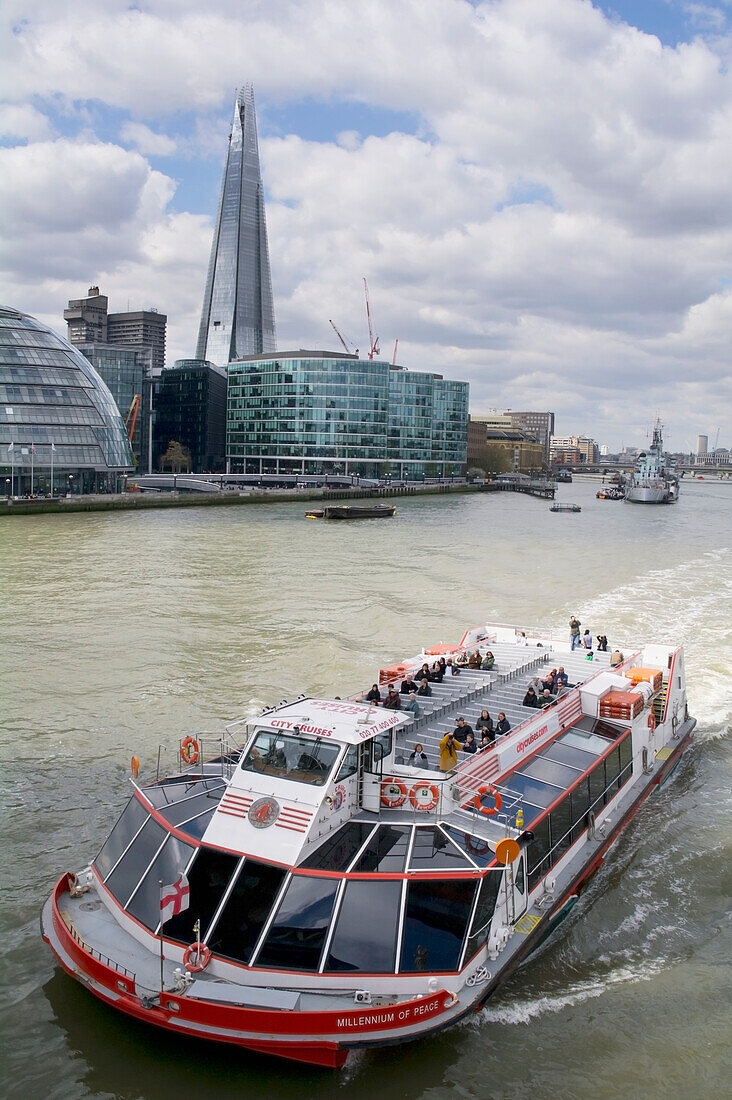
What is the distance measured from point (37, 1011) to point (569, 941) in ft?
23.1

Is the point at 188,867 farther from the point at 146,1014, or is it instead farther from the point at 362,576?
the point at 362,576

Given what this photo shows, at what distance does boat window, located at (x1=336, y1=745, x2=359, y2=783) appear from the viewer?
1077 cm

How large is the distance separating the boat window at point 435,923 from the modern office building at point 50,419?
262 ft

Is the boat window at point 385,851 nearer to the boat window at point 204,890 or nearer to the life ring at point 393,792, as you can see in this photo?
the life ring at point 393,792

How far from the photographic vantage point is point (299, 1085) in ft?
30.3

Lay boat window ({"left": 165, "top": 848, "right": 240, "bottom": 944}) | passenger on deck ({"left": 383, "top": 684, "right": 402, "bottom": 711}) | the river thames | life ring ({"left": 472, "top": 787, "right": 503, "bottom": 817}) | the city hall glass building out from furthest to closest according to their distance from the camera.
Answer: the city hall glass building < passenger on deck ({"left": 383, "top": 684, "right": 402, "bottom": 711}) < life ring ({"left": 472, "top": 787, "right": 503, "bottom": 817}) < boat window ({"left": 165, "top": 848, "right": 240, "bottom": 944}) < the river thames

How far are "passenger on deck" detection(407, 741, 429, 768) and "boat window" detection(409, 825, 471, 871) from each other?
5.13 ft

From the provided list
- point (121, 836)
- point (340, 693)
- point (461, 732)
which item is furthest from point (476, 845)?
point (340, 693)

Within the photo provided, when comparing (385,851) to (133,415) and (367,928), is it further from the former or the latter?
(133,415)

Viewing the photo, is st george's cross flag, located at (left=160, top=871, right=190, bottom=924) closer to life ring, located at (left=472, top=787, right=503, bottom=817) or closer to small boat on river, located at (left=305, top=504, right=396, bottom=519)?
life ring, located at (left=472, top=787, right=503, bottom=817)

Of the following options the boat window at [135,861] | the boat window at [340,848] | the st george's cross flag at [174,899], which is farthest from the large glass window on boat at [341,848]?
the boat window at [135,861]

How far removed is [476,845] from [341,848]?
181 cm

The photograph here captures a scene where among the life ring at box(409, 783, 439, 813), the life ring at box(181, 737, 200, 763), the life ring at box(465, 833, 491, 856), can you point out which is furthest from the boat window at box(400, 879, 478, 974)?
the life ring at box(181, 737, 200, 763)

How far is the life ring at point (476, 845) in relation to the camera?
1104 cm
